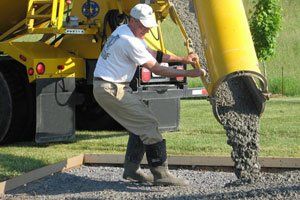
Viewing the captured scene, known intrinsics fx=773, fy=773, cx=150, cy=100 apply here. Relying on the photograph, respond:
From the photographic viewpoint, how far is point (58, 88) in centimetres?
1101

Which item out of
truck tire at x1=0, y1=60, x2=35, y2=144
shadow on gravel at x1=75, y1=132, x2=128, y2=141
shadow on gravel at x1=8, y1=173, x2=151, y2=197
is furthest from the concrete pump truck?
shadow on gravel at x1=8, y1=173, x2=151, y2=197

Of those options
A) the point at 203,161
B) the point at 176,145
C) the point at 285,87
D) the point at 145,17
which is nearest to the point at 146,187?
the point at 203,161

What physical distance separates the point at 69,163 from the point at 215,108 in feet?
7.85

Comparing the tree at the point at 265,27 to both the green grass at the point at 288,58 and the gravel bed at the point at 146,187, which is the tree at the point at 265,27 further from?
the gravel bed at the point at 146,187

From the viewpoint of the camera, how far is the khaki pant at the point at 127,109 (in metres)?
7.86

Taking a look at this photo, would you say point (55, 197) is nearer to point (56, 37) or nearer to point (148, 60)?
point (148, 60)

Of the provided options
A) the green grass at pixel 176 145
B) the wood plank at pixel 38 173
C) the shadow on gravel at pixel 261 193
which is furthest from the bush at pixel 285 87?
the shadow on gravel at pixel 261 193

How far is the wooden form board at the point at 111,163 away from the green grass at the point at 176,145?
1.38 ft

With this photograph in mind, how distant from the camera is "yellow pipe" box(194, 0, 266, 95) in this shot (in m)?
7.02

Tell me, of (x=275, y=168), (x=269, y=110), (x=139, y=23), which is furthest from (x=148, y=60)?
(x=269, y=110)

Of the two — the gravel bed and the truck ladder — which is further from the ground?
the truck ladder

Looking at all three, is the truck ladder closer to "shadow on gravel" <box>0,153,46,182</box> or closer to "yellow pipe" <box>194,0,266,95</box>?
"shadow on gravel" <box>0,153,46,182</box>

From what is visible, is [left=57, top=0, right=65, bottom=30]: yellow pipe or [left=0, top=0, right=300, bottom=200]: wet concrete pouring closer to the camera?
[left=0, top=0, right=300, bottom=200]: wet concrete pouring

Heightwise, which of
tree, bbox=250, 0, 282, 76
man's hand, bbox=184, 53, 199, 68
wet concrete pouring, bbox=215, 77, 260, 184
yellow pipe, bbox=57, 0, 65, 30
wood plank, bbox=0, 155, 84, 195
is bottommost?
wood plank, bbox=0, 155, 84, 195
